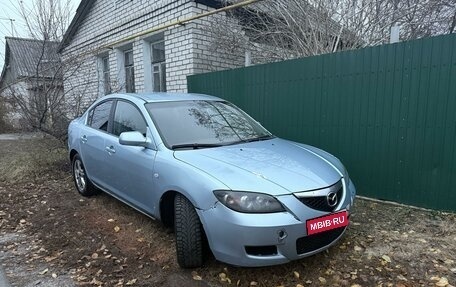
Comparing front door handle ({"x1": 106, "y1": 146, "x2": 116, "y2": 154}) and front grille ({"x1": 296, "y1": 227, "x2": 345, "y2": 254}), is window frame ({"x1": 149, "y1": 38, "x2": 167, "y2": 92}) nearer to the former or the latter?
front door handle ({"x1": 106, "y1": 146, "x2": 116, "y2": 154})

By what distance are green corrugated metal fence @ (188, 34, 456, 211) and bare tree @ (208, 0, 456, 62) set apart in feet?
6.65

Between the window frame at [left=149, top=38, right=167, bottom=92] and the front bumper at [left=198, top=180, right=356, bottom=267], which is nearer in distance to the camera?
→ the front bumper at [left=198, top=180, right=356, bottom=267]

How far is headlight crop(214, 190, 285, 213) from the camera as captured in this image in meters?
2.58

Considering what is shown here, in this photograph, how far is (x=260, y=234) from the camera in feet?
8.26

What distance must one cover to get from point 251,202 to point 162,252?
1.33 metres

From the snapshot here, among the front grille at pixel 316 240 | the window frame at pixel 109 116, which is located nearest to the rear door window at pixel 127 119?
the window frame at pixel 109 116

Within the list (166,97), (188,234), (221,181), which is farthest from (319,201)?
(166,97)

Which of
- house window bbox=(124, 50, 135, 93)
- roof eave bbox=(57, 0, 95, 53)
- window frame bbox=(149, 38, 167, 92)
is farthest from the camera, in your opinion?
roof eave bbox=(57, 0, 95, 53)

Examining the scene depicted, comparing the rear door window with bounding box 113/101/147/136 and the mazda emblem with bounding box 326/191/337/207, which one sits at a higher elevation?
the rear door window with bounding box 113/101/147/136

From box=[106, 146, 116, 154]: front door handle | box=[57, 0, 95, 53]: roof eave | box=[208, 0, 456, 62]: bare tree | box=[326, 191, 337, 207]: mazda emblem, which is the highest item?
box=[57, 0, 95, 53]: roof eave

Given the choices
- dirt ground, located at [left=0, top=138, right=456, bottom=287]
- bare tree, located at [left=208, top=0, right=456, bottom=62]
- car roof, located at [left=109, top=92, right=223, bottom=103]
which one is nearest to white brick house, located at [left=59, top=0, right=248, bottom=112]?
bare tree, located at [left=208, top=0, right=456, bottom=62]

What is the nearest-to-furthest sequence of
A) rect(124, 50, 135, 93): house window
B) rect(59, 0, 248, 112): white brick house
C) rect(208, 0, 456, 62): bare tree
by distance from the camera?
1. rect(208, 0, 456, 62): bare tree
2. rect(59, 0, 248, 112): white brick house
3. rect(124, 50, 135, 93): house window

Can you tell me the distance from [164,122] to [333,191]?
71.5 inches

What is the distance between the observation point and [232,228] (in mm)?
2561
